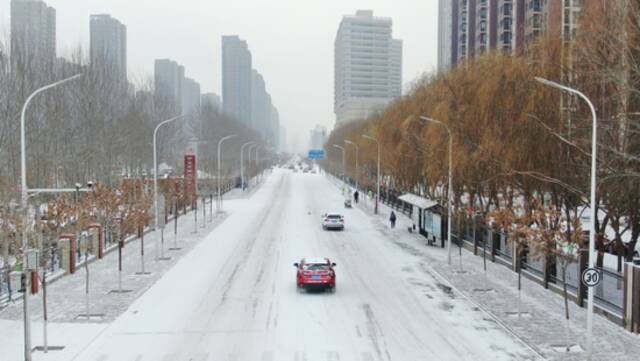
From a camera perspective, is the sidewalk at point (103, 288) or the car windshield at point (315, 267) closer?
the sidewalk at point (103, 288)

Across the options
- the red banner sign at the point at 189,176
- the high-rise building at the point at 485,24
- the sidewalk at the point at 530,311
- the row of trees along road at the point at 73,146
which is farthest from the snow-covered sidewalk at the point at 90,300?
the high-rise building at the point at 485,24

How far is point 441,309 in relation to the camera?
22.1 meters

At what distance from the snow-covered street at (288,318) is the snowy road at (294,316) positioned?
32 mm

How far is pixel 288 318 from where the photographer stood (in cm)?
2058

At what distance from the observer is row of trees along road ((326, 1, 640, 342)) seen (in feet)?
70.5

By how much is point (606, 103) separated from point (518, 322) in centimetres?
1014

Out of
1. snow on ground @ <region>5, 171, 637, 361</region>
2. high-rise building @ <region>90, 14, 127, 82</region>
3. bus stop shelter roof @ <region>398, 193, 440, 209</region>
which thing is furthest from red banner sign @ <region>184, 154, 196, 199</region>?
high-rise building @ <region>90, 14, 127, 82</region>

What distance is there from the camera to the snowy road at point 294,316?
17.2 metres

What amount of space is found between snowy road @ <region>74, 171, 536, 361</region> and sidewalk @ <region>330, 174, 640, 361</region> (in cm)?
53

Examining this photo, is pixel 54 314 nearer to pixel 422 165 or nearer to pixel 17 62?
pixel 17 62

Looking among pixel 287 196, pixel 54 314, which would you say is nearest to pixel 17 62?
pixel 54 314

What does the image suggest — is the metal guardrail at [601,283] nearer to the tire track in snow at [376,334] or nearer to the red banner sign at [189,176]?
the tire track in snow at [376,334]

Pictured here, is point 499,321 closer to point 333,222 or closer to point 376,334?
point 376,334

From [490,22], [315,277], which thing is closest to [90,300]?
[315,277]
